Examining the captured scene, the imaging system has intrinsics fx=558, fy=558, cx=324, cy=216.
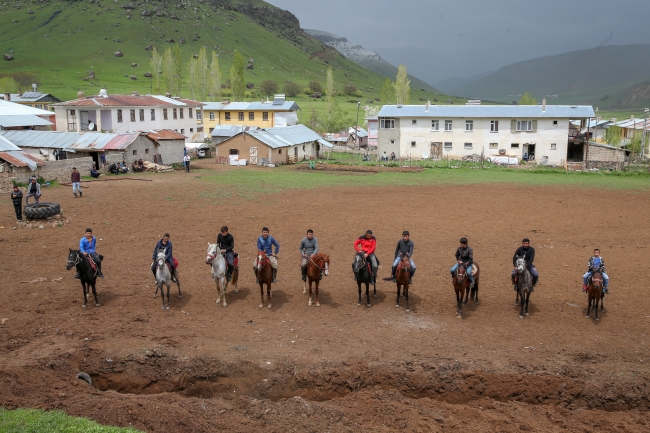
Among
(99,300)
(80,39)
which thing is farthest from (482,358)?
(80,39)

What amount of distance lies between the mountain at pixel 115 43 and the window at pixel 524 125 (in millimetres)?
80096

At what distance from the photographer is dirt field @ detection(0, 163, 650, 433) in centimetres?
988

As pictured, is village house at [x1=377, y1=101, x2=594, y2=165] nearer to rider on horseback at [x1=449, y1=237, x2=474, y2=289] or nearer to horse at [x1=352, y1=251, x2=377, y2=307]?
rider on horseback at [x1=449, y1=237, x2=474, y2=289]

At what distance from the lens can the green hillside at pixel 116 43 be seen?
135 m

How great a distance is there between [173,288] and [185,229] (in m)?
8.39

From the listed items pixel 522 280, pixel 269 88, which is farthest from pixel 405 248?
pixel 269 88

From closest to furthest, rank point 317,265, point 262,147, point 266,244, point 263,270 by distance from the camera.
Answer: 1. point 263,270
2. point 317,265
3. point 266,244
4. point 262,147

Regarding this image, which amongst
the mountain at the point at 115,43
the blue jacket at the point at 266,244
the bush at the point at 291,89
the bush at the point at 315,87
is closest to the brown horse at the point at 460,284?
the blue jacket at the point at 266,244

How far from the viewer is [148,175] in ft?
149

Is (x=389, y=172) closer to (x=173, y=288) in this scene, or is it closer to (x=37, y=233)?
(x=37, y=233)

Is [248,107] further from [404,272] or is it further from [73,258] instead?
[404,272]

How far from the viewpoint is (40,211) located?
25062 millimetres

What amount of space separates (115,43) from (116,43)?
273 mm

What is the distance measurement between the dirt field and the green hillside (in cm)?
10606
